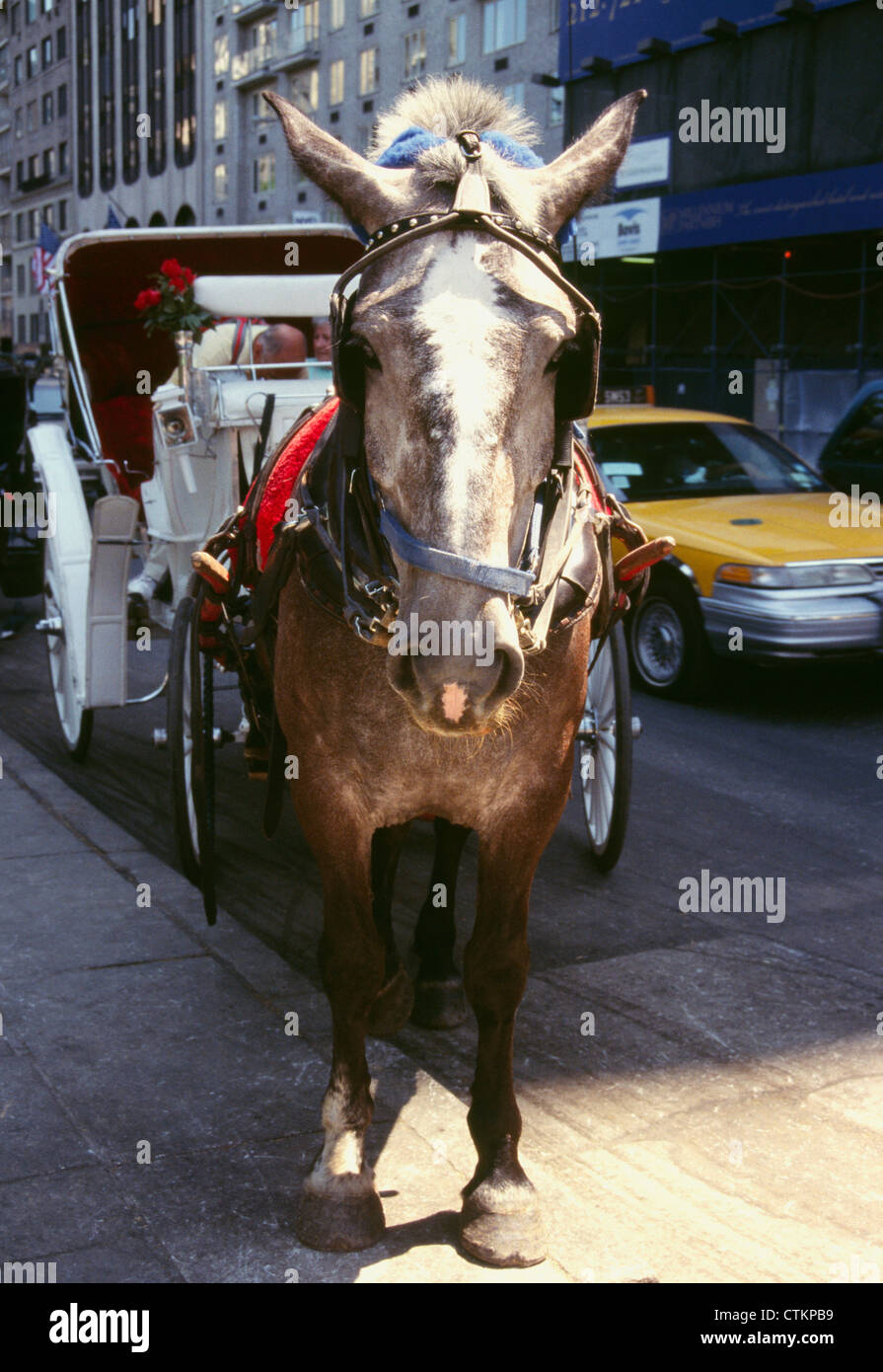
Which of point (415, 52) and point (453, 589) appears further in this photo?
point (415, 52)

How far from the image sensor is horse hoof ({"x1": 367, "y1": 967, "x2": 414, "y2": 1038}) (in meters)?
3.88

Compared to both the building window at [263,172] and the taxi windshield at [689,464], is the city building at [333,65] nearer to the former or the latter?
the building window at [263,172]

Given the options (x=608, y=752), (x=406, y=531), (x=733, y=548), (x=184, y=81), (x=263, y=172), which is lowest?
(x=608, y=752)

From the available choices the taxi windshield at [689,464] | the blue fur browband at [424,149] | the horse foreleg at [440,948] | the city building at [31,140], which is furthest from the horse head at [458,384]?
the city building at [31,140]

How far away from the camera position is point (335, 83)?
41719 millimetres

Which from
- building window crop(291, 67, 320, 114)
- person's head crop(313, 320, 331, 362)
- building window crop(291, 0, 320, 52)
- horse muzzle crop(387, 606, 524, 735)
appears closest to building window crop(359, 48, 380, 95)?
building window crop(291, 67, 320, 114)

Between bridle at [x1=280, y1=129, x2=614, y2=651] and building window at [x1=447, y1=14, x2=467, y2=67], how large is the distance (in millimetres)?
34625

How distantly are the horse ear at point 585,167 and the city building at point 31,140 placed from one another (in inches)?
2705

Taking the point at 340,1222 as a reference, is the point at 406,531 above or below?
above

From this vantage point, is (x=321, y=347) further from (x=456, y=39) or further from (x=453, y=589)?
(x=456, y=39)

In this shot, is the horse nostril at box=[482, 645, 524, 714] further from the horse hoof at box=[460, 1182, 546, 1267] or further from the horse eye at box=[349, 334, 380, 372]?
the horse hoof at box=[460, 1182, 546, 1267]

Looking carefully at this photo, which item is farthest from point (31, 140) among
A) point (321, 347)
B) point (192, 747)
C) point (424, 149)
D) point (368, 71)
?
point (424, 149)

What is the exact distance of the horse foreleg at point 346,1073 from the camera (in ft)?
10.3

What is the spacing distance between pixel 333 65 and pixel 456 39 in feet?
26.0
